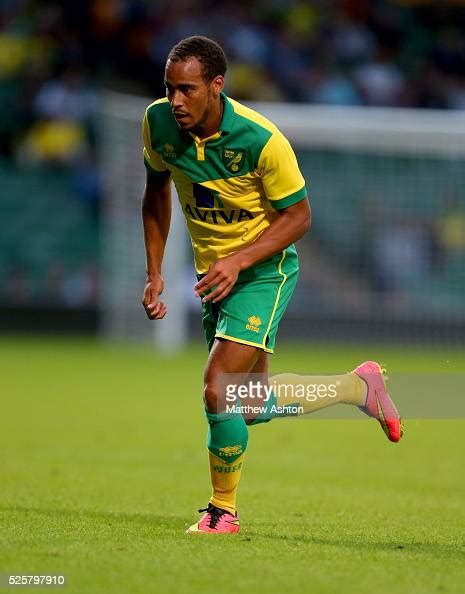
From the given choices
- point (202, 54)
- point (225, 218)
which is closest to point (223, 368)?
point (225, 218)

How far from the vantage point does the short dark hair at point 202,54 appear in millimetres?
5871

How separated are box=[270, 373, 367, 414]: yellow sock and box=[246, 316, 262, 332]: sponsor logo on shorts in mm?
610

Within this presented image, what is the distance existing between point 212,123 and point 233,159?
0.20m

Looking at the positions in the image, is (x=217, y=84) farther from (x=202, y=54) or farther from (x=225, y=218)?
(x=225, y=218)

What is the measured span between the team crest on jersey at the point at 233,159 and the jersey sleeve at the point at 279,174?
9cm

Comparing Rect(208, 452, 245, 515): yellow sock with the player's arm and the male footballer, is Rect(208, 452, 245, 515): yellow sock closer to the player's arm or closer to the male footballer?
the male footballer

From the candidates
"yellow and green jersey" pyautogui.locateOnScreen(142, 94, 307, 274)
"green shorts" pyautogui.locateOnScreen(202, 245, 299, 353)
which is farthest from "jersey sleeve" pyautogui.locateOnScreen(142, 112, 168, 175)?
"green shorts" pyautogui.locateOnScreen(202, 245, 299, 353)

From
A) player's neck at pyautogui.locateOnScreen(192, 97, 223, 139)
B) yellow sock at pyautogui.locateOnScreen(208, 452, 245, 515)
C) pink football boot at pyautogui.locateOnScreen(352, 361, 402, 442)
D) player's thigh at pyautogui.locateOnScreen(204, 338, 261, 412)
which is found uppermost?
player's neck at pyautogui.locateOnScreen(192, 97, 223, 139)

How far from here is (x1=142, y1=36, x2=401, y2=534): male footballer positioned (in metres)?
5.92

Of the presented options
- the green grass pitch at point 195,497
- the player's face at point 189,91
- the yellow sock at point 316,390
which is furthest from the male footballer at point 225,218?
the green grass pitch at point 195,497

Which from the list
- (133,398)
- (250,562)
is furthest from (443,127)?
(250,562)

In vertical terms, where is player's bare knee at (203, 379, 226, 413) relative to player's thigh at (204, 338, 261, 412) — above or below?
below

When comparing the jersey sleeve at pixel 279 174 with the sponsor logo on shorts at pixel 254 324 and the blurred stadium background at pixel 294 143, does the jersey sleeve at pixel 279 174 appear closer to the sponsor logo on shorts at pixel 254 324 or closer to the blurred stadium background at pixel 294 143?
the sponsor logo on shorts at pixel 254 324

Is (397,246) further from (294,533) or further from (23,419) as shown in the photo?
(294,533)
